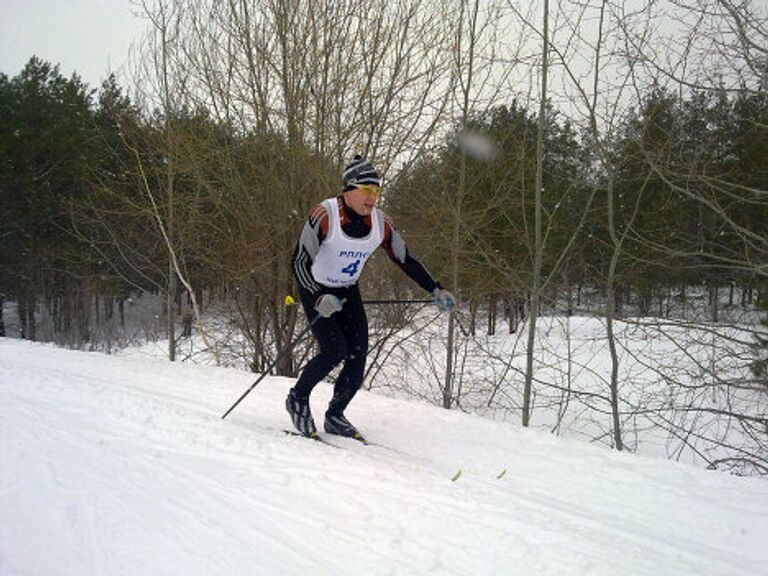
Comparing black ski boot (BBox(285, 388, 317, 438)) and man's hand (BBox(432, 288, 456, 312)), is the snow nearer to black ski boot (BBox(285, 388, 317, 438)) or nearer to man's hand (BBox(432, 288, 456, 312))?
black ski boot (BBox(285, 388, 317, 438))

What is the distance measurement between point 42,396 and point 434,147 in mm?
6429

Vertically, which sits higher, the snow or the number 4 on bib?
the number 4 on bib

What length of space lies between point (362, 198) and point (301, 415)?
1.61 meters

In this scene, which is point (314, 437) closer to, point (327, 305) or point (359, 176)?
point (327, 305)

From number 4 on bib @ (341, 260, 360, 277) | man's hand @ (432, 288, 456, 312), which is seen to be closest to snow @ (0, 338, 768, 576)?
man's hand @ (432, 288, 456, 312)

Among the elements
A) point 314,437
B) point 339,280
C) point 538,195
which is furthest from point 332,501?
point 538,195

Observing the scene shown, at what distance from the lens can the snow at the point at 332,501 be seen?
2195mm

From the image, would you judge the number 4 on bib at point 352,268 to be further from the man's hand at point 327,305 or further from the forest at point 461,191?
the forest at point 461,191

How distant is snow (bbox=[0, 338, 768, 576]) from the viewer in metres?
2.20

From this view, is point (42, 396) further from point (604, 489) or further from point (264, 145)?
point (264, 145)

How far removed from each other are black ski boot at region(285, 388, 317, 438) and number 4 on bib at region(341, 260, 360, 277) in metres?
0.97

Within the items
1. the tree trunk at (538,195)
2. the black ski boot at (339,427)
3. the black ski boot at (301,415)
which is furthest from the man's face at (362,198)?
the tree trunk at (538,195)

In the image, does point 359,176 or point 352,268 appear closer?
point 359,176

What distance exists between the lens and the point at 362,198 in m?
3.90
